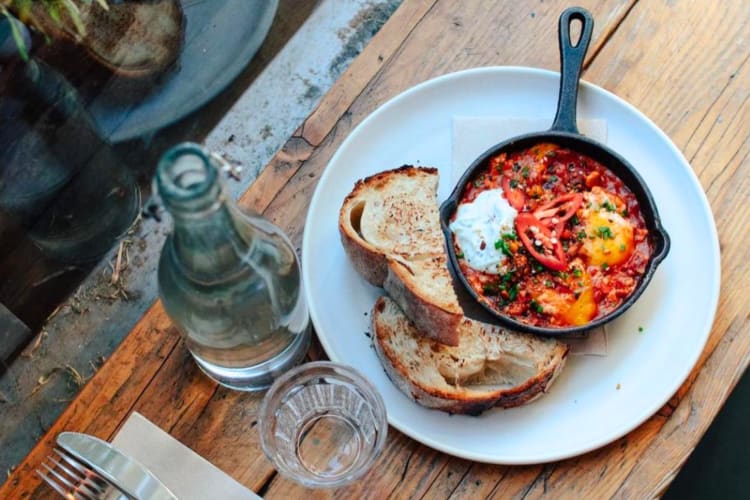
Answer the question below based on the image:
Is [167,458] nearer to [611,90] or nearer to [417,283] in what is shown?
[417,283]

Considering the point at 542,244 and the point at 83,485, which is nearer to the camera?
the point at 83,485

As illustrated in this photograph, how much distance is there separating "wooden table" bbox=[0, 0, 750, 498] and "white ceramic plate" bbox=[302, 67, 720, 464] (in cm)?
6

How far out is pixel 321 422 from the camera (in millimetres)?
1899

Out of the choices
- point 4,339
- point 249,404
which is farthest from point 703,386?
point 4,339

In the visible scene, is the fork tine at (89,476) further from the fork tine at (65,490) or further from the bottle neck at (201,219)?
the bottle neck at (201,219)

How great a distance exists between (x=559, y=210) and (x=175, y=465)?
1038mm

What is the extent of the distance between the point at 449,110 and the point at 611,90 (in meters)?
0.41

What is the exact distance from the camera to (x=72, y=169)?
2.77m

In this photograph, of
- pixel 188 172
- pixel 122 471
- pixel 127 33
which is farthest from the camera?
pixel 127 33

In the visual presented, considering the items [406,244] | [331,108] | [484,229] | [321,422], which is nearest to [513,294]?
[484,229]

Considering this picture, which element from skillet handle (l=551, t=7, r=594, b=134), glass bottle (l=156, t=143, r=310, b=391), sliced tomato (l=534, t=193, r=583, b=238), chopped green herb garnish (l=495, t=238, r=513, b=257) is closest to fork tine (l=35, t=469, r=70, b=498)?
glass bottle (l=156, t=143, r=310, b=391)

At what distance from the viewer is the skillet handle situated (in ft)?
6.39

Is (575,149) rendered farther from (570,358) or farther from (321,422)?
(321,422)

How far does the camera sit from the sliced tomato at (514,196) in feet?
6.27
